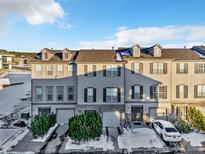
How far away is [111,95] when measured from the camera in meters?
29.7

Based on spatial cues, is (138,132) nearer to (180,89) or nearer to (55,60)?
(180,89)

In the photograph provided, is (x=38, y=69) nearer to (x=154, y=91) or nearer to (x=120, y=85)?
(x=120, y=85)

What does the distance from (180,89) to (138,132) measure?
8.20m

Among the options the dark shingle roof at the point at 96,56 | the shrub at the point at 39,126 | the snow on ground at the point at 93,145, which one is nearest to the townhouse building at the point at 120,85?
the dark shingle roof at the point at 96,56

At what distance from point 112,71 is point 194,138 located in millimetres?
11671

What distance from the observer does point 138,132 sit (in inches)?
1044

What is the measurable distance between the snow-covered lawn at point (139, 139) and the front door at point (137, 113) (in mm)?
2891

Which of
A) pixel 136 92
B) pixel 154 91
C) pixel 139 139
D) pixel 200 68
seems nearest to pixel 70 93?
pixel 136 92

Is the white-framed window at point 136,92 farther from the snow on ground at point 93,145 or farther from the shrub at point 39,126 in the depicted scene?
Result: the shrub at point 39,126

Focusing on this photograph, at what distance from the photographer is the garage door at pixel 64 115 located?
30.8 m

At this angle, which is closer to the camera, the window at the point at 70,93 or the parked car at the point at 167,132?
the parked car at the point at 167,132

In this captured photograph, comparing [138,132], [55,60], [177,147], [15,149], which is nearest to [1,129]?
[15,149]

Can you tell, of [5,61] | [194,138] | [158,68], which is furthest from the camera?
[5,61]

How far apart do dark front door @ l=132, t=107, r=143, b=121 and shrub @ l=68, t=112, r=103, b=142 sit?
7.44m
